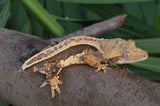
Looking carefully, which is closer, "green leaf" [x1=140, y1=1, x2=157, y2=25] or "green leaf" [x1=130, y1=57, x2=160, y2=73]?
"green leaf" [x1=130, y1=57, x2=160, y2=73]

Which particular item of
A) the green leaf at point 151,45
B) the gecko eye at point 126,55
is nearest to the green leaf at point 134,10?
the green leaf at point 151,45

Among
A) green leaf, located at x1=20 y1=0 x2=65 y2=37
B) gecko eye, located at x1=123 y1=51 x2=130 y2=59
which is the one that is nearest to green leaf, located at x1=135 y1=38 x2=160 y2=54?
gecko eye, located at x1=123 y1=51 x2=130 y2=59

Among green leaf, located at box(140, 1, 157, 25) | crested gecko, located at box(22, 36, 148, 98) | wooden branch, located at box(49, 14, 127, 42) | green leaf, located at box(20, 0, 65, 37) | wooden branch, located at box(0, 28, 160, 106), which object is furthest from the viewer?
green leaf, located at box(140, 1, 157, 25)

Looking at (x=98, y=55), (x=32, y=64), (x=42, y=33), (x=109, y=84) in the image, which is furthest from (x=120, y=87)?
(x=42, y=33)

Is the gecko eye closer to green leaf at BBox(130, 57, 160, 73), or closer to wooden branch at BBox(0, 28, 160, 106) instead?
green leaf at BBox(130, 57, 160, 73)

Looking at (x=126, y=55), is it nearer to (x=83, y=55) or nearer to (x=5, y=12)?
(x=83, y=55)

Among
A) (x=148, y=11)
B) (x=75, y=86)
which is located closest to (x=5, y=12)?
(x=75, y=86)

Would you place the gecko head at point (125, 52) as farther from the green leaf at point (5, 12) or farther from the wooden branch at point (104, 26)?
the green leaf at point (5, 12)
